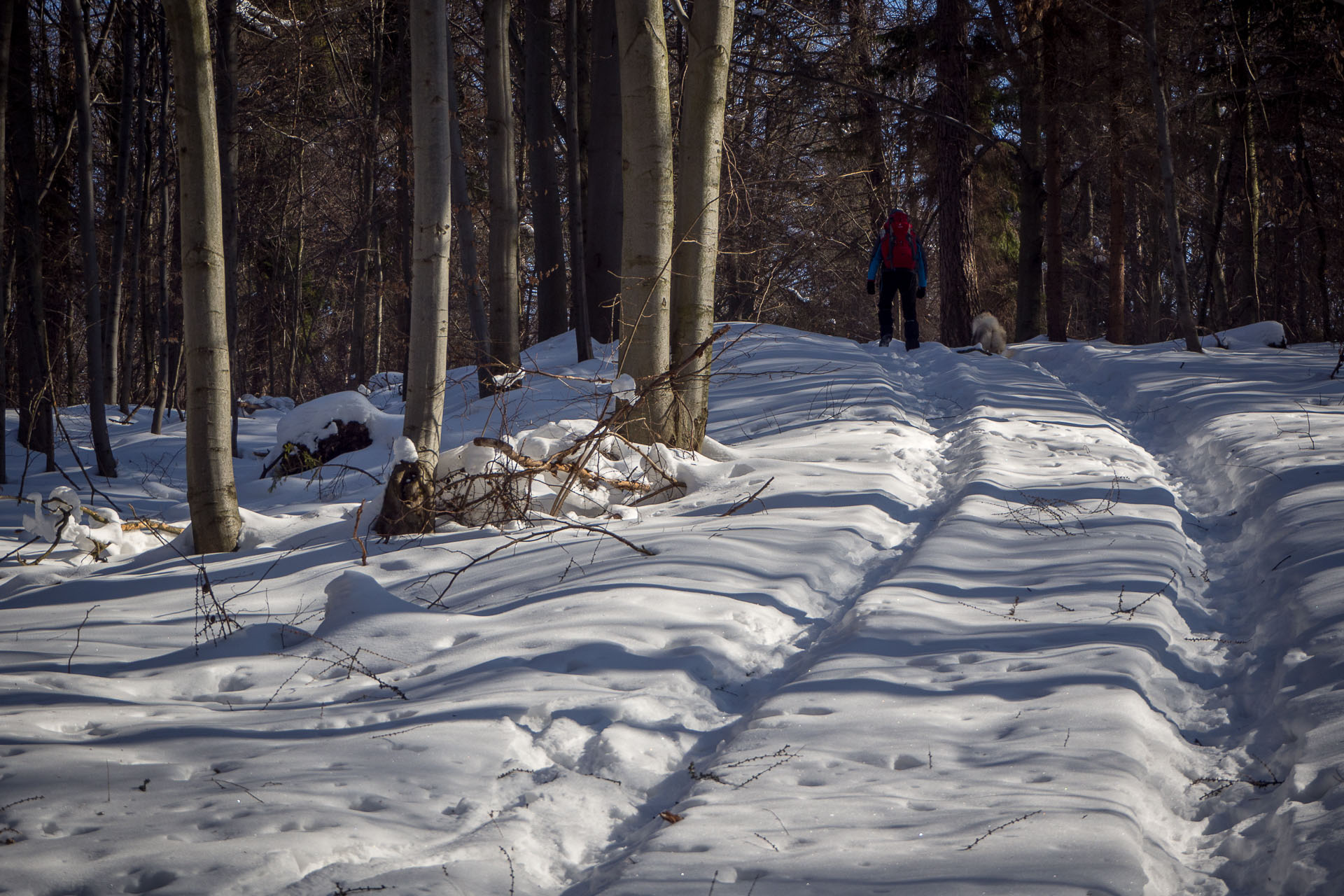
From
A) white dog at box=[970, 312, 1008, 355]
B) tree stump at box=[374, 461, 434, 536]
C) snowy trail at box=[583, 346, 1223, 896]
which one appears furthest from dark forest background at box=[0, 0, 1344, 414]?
snowy trail at box=[583, 346, 1223, 896]

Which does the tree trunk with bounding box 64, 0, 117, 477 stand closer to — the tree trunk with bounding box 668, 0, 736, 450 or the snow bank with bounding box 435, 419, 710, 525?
the snow bank with bounding box 435, 419, 710, 525

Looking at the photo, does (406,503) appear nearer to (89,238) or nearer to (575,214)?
(89,238)

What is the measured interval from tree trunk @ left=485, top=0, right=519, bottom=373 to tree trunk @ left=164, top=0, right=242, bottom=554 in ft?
16.5

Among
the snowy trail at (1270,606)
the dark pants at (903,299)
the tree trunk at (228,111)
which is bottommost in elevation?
the snowy trail at (1270,606)

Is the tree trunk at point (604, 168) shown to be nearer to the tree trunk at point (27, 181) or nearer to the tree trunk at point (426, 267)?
the tree trunk at point (27, 181)

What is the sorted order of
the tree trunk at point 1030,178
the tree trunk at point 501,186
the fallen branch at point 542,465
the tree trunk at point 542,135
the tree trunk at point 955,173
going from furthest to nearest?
the tree trunk at point 1030,178, the tree trunk at point 955,173, the tree trunk at point 542,135, the tree trunk at point 501,186, the fallen branch at point 542,465

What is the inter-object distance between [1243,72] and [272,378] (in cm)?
2162

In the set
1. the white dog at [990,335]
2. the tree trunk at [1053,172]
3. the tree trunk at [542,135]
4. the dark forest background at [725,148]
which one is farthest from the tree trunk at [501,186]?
the tree trunk at [1053,172]

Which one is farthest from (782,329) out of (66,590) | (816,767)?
(816,767)

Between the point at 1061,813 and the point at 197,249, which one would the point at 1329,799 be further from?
the point at 197,249

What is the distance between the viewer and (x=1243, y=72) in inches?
630

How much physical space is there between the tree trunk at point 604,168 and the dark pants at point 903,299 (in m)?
4.11

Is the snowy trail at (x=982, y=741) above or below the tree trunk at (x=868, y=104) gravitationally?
below

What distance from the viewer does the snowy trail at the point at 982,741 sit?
1971 mm
